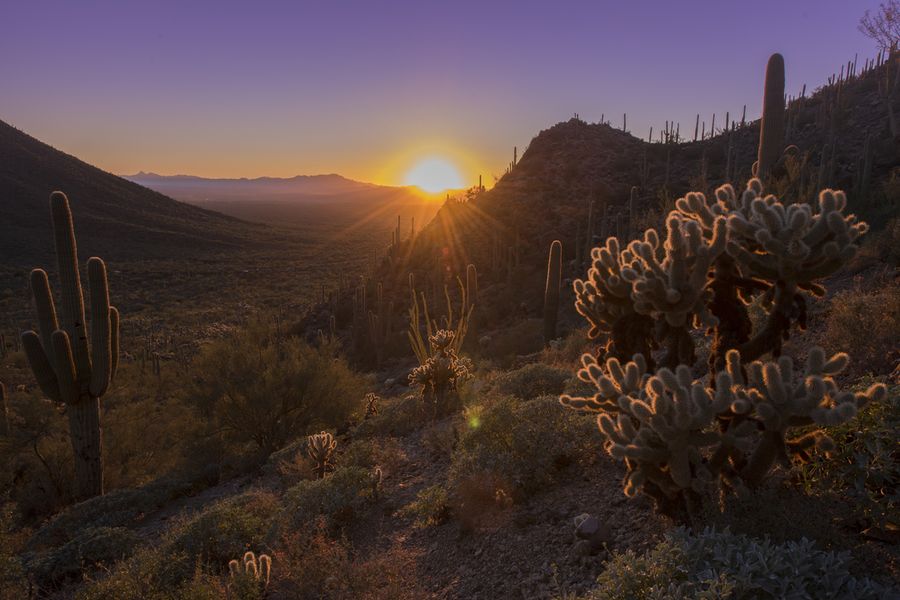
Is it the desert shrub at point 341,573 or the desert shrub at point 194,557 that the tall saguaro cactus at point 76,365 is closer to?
the desert shrub at point 194,557

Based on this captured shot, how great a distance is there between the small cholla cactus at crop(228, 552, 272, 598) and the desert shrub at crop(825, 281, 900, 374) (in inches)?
265

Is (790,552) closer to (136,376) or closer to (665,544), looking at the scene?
(665,544)

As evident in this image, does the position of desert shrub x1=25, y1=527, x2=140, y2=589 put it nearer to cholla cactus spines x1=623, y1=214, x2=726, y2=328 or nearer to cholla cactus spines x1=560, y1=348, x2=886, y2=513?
cholla cactus spines x1=560, y1=348, x2=886, y2=513

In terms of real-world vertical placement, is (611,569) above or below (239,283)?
above

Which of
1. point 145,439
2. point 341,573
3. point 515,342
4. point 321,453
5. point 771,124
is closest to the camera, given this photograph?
point 341,573

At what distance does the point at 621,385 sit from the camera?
374 centimetres

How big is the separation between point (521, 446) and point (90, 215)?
70.3 meters

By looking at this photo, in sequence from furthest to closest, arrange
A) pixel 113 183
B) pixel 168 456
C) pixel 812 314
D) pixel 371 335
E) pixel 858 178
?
pixel 113 183
pixel 371 335
pixel 858 178
pixel 168 456
pixel 812 314

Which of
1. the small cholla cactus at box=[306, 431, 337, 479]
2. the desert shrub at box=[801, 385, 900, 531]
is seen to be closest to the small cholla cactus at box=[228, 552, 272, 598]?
the small cholla cactus at box=[306, 431, 337, 479]

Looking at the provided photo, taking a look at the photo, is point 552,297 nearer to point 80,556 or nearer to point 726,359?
point 80,556

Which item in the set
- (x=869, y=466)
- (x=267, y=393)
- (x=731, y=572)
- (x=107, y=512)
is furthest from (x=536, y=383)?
(x=107, y=512)

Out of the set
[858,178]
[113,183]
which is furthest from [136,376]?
[113,183]

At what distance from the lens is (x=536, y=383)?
29.8 feet

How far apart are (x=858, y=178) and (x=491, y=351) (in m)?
16.1
